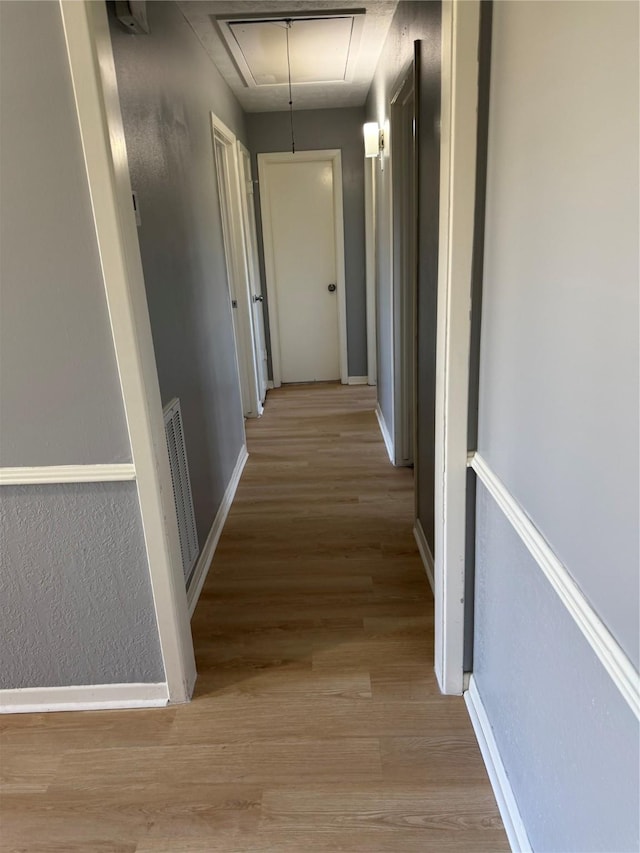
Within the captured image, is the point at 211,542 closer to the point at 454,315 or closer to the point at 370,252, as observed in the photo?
the point at 454,315

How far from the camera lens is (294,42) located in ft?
10.1

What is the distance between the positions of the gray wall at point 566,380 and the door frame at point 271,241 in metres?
3.93

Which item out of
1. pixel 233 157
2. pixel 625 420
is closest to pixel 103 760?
pixel 625 420

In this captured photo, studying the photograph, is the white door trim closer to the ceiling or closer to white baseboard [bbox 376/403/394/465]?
the ceiling

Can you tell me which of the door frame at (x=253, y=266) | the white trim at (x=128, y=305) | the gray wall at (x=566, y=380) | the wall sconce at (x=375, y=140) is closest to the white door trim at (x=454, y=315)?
the gray wall at (x=566, y=380)

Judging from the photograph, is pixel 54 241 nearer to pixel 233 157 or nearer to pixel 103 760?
pixel 103 760

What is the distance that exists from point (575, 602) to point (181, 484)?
63.3 inches

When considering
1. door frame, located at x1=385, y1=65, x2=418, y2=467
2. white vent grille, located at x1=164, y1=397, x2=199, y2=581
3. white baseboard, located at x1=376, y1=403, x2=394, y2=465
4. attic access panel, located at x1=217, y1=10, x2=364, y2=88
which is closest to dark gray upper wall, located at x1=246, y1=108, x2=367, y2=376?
attic access panel, located at x1=217, y1=10, x2=364, y2=88

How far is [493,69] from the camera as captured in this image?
1202 millimetres

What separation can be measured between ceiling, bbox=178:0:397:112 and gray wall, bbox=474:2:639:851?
189 cm

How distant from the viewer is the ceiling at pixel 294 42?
2.59 m

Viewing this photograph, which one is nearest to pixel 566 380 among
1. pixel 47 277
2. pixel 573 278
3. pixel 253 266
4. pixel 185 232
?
pixel 573 278

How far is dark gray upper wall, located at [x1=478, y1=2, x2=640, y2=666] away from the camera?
0.75 m

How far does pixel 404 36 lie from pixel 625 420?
2.38m
